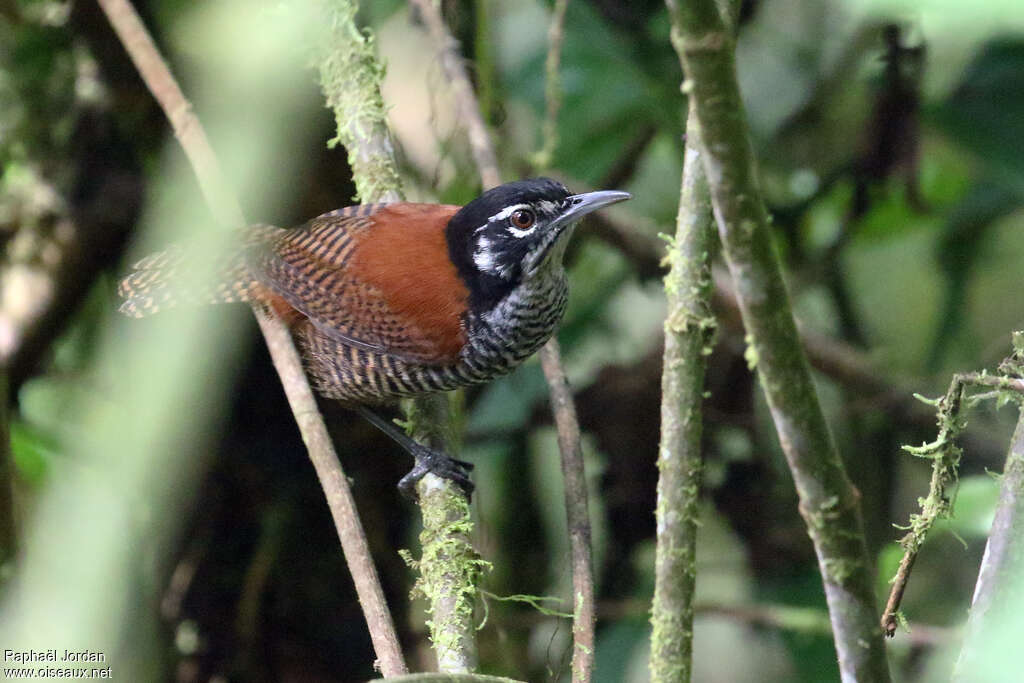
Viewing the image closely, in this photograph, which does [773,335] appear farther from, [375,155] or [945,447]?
[375,155]

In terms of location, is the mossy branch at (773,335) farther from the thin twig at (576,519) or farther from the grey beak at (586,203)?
the grey beak at (586,203)

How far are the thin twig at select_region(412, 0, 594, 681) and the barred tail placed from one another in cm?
78

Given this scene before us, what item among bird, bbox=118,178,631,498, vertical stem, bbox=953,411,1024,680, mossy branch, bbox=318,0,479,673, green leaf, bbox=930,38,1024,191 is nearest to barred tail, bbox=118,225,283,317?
bird, bbox=118,178,631,498

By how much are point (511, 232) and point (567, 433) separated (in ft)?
2.42

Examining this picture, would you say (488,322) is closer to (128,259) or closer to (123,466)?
(123,466)

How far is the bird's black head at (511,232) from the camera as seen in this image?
300 cm

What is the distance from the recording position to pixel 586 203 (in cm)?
299

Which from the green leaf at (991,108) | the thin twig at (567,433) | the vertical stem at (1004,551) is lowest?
the vertical stem at (1004,551)

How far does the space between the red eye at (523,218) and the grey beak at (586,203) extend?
9cm

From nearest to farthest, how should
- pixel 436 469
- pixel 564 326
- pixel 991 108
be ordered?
pixel 436 469
pixel 991 108
pixel 564 326

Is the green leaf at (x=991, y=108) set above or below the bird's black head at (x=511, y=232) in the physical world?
above

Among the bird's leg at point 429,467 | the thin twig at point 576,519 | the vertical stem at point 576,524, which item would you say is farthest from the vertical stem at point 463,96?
the bird's leg at point 429,467

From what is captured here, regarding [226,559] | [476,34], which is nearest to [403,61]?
[476,34]

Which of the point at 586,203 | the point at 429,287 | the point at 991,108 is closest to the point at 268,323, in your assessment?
the point at 429,287
